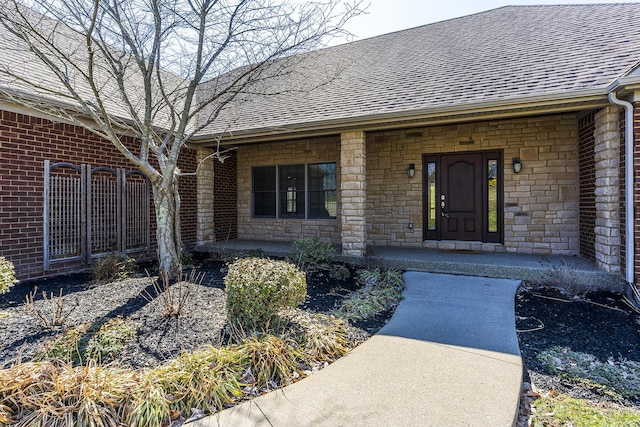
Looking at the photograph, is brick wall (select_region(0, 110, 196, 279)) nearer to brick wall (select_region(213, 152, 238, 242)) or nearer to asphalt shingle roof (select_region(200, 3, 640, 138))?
asphalt shingle roof (select_region(200, 3, 640, 138))

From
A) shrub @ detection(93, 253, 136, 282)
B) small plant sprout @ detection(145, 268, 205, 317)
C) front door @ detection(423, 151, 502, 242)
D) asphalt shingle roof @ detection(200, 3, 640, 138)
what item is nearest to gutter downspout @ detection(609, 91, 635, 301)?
asphalt shingle roof @ detection(200, 3, 640, 138)

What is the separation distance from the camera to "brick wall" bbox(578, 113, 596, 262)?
559 centimetres

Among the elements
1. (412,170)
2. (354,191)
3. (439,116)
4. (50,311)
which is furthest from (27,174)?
(412,170)

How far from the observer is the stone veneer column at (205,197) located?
26.8 feet

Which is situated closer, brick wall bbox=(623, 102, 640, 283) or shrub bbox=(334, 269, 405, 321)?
shrub bbox=(334, 269, 405, 321)

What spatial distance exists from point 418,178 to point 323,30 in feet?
12.2

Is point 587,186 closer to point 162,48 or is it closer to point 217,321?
point 217,321

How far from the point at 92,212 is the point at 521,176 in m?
8.16

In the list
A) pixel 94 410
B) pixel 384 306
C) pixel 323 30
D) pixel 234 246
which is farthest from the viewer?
pixel 234 246

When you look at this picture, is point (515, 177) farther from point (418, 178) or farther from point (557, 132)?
point (418, 178)

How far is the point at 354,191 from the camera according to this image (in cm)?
657

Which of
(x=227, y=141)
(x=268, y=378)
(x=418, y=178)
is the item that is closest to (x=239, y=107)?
(x=227, y=141)

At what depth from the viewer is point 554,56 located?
6.07 m

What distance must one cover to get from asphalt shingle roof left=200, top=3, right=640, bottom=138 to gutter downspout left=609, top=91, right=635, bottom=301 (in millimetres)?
396
